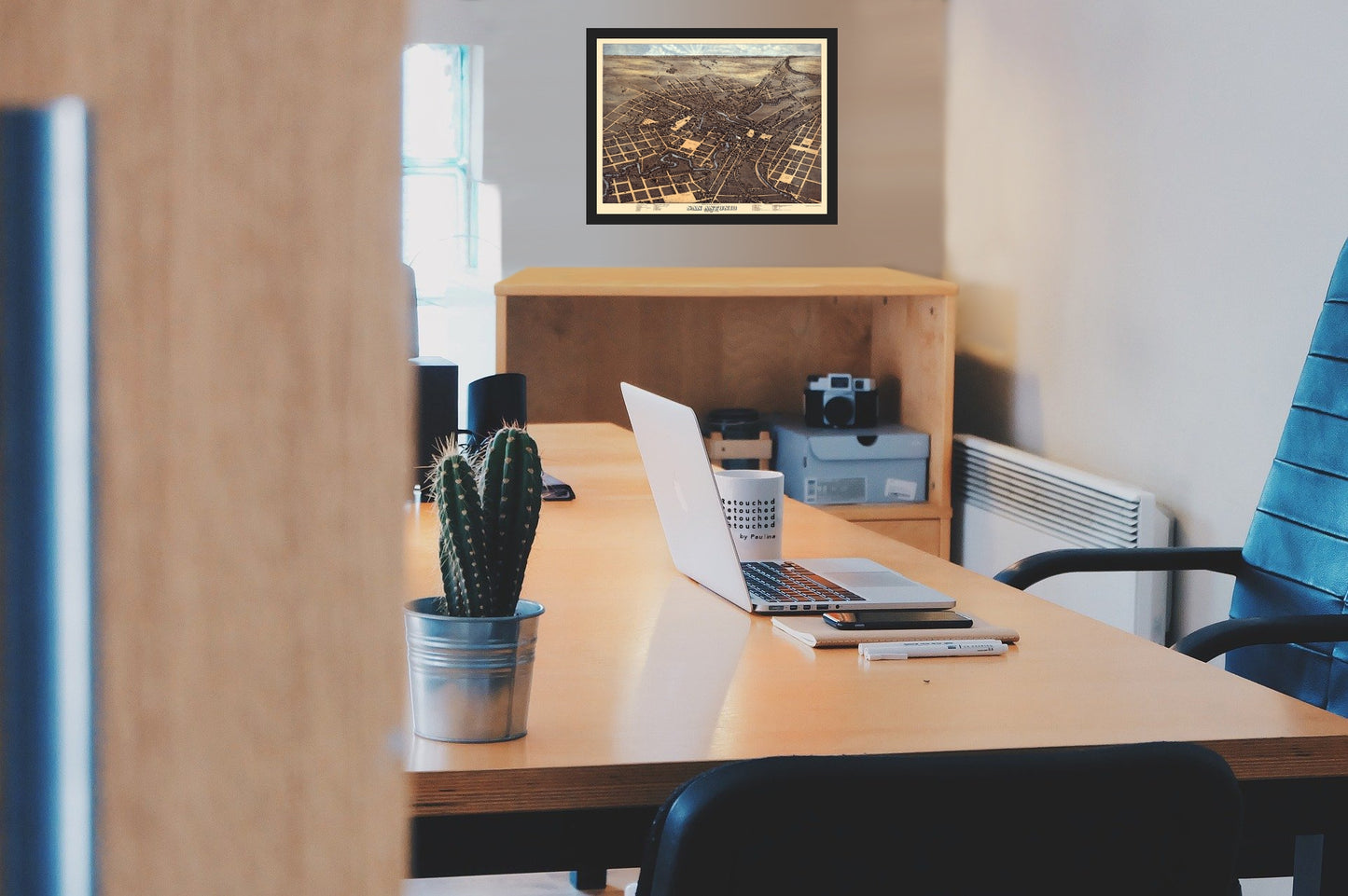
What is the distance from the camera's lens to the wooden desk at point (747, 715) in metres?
0.96

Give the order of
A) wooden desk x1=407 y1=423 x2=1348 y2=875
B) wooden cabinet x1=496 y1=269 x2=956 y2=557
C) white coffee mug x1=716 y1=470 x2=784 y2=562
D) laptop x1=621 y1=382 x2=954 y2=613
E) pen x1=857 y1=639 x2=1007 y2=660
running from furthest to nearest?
wooden cabinet x1=496 y1=269 x2=956 y2=557
white coffee mug x1=716 y1=470 x2=784 y2=562
laptop x1=621 y1=382 x2=954 y2=613
pen x1=857 y1=639 x2=1007 y2=660
wooden desk x1=407 y1=423 x2=1348 y2=875

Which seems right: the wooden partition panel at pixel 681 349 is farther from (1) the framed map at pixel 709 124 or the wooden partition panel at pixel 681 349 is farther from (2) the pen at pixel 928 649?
(2) the pen at pixel 928 649

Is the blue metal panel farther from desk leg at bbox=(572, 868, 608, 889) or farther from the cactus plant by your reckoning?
desk leg at bbox=(572, 868, 608, 889)

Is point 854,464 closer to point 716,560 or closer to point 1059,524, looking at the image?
point 1059,524

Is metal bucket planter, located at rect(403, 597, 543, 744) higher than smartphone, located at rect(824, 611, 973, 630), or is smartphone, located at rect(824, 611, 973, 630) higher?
metal bucket planter, located at rect(403, 597, 543, 744)

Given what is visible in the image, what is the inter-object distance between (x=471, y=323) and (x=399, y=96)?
13.3 ft

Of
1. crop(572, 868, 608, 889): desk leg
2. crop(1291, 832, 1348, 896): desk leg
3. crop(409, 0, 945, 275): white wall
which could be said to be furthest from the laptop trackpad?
crop(409, 0, 945, 275): white wall

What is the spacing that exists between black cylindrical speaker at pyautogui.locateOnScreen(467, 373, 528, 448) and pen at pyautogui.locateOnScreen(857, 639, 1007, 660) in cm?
109

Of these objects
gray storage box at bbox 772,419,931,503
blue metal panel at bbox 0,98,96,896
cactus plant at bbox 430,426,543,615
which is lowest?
gray storage box at bbox 772,419,931,503

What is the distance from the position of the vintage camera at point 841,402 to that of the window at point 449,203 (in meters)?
1.04

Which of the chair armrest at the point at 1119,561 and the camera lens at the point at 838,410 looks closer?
the chair armrest at the point at 1119,561

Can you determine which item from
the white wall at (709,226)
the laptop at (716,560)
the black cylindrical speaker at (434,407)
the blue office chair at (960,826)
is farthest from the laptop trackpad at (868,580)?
the white wall at (709,226)

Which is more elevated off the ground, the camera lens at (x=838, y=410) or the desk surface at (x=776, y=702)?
the camera lens at (x=838, y=410)

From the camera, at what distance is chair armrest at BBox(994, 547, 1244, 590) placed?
1889 mm
